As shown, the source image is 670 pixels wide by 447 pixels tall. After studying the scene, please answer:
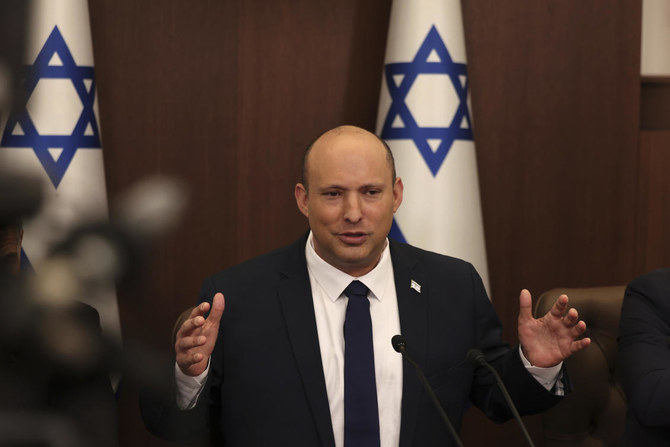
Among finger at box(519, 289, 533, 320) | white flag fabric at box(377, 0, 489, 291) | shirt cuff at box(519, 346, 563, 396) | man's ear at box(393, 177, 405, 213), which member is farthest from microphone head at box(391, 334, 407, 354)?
white flag fabric at box(377, 0, 489, 291)

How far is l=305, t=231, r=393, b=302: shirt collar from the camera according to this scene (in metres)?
2.00

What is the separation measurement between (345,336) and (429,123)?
1.26 m

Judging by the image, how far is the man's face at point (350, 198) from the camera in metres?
1.95

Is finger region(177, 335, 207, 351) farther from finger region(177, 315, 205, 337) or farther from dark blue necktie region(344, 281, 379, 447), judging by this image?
dark blue necktie region(344, 281, 379, 447)

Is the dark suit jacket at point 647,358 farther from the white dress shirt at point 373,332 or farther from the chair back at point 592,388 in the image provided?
the white dress shirt at point 373,332

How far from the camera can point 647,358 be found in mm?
2152

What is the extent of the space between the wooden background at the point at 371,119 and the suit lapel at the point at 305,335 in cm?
99

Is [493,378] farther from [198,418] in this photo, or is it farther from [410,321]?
[198,418]

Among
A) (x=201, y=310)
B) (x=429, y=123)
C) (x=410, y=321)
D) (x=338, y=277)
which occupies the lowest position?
(x=410, y=321)

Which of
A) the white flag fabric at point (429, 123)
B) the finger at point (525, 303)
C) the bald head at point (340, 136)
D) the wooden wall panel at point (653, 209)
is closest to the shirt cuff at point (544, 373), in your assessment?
the finger at point (525, 303)

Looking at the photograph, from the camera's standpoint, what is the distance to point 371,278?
6.60 ft

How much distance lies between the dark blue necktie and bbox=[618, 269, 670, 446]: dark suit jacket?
75 centimetres

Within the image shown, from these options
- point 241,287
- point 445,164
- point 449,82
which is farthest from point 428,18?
point 241,287

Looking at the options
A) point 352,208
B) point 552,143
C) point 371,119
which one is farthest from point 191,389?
point 552,143
